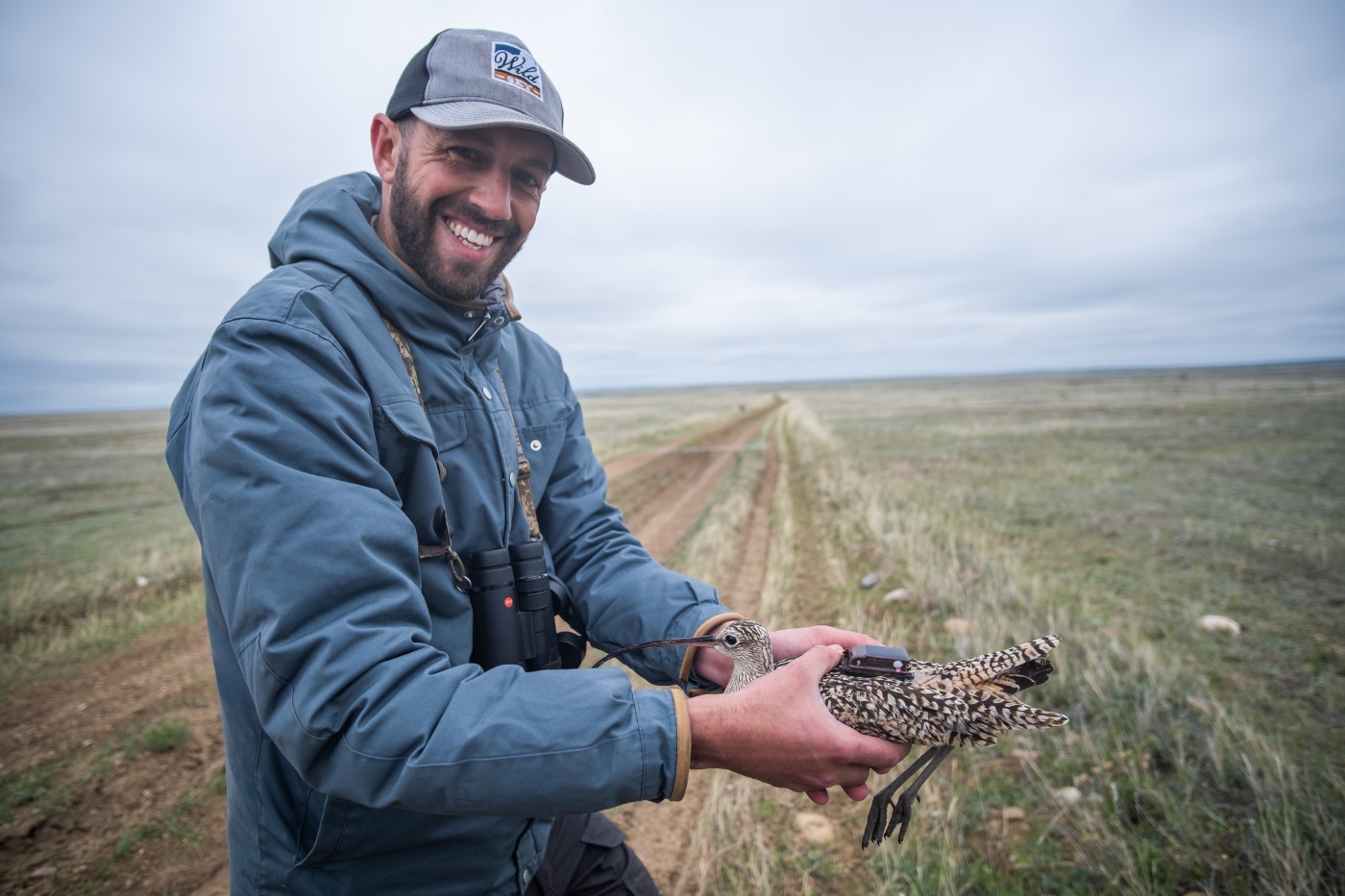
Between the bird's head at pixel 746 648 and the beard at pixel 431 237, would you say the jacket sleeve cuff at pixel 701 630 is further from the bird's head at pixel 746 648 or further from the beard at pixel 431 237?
the beard at pixel 431 237

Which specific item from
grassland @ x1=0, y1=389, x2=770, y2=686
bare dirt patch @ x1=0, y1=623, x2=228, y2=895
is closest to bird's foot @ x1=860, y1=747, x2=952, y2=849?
bare dirt patch @ x1=0, y1=623, x2=228, y2=895

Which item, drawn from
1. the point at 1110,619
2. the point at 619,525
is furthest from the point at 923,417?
the point at 619,525

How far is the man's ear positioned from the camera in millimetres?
2121

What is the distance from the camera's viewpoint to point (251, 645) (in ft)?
4.20

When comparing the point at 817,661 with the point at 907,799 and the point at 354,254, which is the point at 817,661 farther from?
the point at 354,254

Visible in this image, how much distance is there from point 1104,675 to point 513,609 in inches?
220

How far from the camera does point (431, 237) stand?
2057 mm

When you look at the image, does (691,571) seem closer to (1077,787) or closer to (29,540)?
(1077,787)

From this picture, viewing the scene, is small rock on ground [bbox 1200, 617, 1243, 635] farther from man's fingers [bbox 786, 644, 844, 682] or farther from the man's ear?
the man's ear

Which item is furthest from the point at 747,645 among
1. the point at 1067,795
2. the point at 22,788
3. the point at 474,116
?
the point at 22,788

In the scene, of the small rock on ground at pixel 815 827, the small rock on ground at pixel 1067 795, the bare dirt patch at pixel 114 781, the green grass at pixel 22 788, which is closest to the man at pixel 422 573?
the small rock on ground at pixel 815 827

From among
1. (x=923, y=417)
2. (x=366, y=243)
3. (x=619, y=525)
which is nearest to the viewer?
(x=366, y=243)

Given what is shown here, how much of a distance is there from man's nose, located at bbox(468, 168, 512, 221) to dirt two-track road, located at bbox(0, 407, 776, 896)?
3.95 metres

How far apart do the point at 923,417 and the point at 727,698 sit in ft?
156
